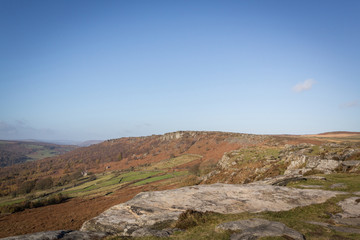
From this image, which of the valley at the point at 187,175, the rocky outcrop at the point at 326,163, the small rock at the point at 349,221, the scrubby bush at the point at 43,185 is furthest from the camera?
the scrubby bush at the point at 43,185

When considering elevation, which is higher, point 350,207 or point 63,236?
point 63,236

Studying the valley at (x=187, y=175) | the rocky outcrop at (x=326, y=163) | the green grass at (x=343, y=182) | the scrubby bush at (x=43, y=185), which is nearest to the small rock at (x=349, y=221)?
the valley at (x=187, y=175)

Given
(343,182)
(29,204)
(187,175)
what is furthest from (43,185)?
(343,182)

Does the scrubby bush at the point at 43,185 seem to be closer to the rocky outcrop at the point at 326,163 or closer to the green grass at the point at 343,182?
the rocky outcrop at the point at 326,163

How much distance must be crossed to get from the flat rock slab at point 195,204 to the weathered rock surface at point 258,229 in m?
2.86

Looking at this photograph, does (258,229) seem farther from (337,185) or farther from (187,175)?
(187,175)

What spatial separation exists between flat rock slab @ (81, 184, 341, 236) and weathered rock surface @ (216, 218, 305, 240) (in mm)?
2858

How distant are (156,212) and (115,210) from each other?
265 centimetres

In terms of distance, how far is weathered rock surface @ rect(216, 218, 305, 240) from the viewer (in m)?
7.71

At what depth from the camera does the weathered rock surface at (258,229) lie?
7711 millimetres

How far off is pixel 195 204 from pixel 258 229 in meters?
5.55

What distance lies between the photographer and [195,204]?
43.5ft

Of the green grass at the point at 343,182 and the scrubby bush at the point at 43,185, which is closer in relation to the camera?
the green grass at the point at 343,182

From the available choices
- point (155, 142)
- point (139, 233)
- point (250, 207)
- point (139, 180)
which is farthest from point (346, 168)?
point (155, 142)
